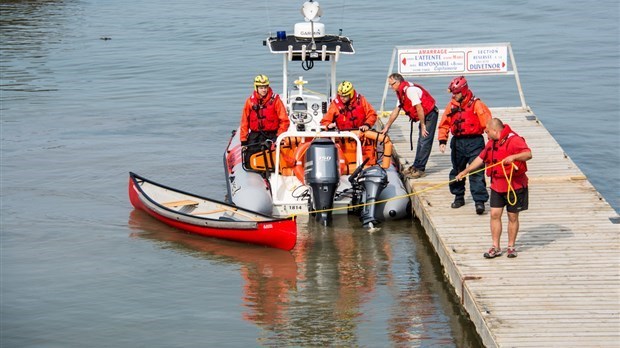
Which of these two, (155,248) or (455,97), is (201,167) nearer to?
(155,248)

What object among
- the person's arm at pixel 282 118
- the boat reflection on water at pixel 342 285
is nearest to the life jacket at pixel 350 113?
the person's arm at pixel 282 118

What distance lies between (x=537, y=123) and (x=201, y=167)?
232 inches

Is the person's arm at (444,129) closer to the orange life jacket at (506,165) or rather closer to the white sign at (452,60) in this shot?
the orange life jacket at (506,165)

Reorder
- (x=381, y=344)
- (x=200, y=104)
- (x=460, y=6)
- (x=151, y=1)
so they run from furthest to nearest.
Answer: (x=151, y=1) → (x=460, y=6) → (x=200, y=104) → (x=381, y=344)

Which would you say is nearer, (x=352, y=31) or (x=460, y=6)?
(x=352, y=31)

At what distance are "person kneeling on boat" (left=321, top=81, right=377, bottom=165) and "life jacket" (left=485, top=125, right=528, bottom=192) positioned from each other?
3977 millimetres

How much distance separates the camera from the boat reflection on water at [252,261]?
12.7 m

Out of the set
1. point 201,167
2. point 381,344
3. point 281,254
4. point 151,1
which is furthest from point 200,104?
point 151,1

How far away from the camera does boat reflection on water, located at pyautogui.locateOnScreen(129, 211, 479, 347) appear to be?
11836 mm

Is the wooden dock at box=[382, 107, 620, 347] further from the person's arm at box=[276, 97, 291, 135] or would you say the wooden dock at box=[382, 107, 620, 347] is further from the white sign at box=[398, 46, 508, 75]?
the white sign at box=[398, 46, 508, 75]

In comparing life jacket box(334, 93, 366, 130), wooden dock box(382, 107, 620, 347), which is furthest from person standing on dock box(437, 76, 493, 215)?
life jacket box(334, 93, 366, 130)

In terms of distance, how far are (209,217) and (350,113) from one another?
8.44 ft

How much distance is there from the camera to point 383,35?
3278cm

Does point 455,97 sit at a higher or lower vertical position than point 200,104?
higher
